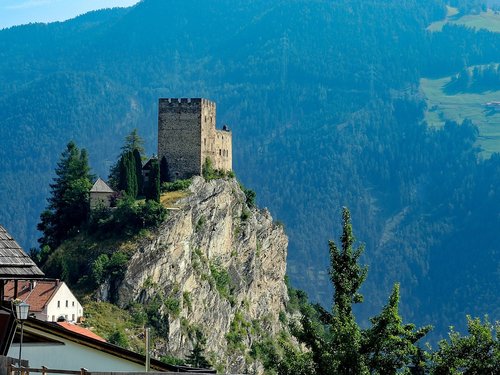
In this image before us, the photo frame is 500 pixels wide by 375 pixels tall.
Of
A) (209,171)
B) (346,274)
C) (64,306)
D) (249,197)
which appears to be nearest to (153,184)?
(209,171)

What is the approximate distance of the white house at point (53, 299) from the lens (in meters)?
94.6

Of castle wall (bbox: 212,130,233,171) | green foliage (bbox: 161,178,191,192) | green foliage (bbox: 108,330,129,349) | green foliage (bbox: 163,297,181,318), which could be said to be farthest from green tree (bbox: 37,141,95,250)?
green foliage (bbox: 108,330,129,349)

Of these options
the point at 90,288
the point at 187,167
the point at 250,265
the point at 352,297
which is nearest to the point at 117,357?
the point at 352,297

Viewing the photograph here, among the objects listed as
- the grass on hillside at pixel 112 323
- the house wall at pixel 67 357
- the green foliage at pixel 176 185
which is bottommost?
the house wall at pixel 67 357

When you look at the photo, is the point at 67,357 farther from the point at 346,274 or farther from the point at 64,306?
the point at 64,306

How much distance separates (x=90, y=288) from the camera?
346 ft

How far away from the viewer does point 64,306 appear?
98062 mm

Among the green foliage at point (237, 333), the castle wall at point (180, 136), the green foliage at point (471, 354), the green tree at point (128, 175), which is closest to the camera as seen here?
the green foliage at point (471, 354)

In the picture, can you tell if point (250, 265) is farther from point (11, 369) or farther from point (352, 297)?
point (11, 369)

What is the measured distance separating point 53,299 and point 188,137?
2602cm

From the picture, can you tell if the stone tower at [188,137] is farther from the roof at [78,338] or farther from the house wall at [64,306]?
the roof at [78,338]

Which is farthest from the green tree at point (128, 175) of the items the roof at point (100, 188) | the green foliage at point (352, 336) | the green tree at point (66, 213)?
the green foliage at point (352, 336)

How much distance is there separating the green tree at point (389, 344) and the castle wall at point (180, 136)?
8665 centimetres

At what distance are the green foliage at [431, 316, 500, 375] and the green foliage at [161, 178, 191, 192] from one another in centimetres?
8437
